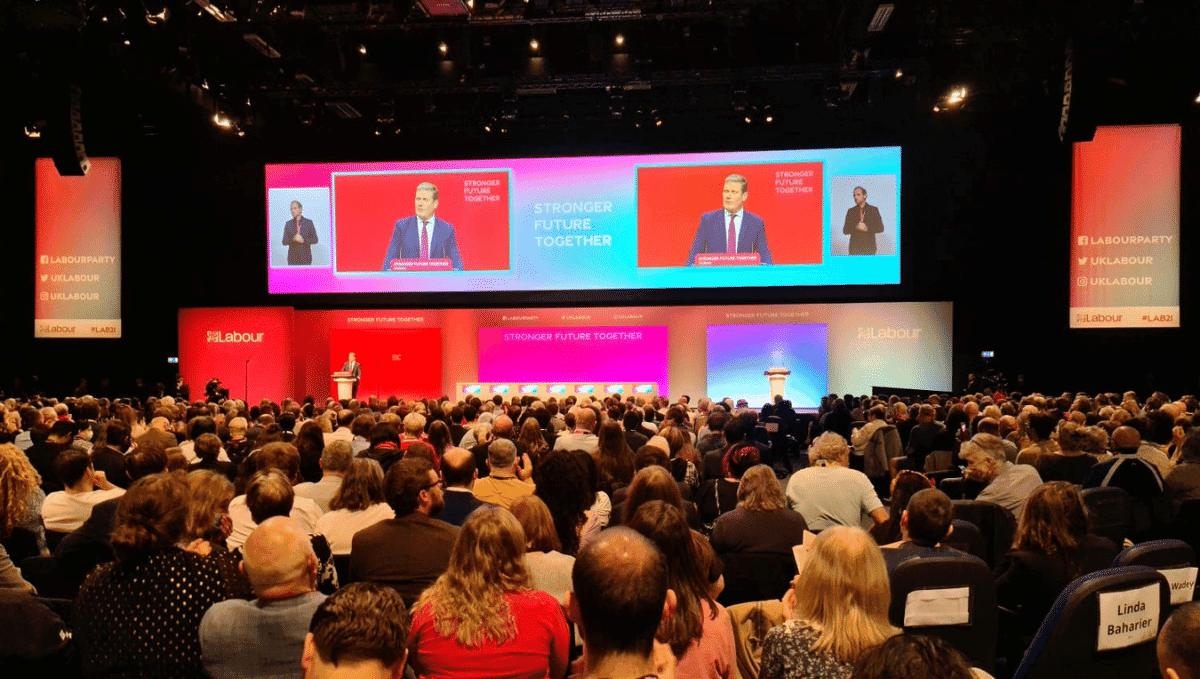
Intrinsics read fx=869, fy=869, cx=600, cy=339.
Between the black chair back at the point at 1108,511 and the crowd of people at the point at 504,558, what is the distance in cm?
48

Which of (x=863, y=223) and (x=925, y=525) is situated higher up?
(x=863, y=223)

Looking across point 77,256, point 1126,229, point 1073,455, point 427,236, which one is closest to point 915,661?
point 1073,455

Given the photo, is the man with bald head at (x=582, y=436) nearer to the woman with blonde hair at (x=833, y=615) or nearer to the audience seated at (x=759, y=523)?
the audience seated at (x=759, y=523)

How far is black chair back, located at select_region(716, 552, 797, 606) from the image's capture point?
3.97 metres

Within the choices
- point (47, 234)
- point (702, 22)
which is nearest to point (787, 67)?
point (702, 22)

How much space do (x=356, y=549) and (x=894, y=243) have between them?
15.1m

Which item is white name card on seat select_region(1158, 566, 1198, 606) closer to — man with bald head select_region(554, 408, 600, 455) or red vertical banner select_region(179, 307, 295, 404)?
man with bald head select_region(554, 408, 600, 455)

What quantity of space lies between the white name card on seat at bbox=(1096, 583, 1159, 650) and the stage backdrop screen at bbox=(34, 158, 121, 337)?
19856mm

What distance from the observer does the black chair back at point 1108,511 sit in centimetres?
464

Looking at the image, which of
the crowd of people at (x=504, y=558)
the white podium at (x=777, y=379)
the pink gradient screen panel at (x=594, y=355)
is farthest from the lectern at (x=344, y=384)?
the crowd of people at (x=504, y=558)

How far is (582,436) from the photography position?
7.27m

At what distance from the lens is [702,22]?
43.5 ft

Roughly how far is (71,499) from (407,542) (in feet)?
7.02

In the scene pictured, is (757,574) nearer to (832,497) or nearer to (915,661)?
(832,497)
